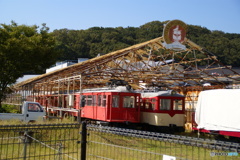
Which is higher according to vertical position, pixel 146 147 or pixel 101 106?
pixel 101 106

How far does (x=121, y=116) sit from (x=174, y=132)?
3295 mm

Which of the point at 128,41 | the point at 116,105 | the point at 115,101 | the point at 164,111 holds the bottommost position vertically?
the point at 164,111

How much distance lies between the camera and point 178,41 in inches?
656

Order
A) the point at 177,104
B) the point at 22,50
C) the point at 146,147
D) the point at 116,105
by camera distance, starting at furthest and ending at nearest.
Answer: the point at 22,50
the point at 177,104
the point at 116,105
the point at 146,147

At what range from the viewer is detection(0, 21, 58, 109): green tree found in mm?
21844

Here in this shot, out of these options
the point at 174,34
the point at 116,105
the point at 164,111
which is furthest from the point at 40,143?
the point at 164,111

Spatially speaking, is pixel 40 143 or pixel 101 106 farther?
pixel 101 106

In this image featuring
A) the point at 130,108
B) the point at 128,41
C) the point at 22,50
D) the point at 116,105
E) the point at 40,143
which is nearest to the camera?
the point at 40,143

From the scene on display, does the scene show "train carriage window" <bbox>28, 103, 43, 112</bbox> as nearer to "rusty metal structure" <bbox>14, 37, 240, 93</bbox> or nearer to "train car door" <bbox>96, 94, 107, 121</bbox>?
"rusty metal structure" <bbox>14, 37, 240, 93</bbox>

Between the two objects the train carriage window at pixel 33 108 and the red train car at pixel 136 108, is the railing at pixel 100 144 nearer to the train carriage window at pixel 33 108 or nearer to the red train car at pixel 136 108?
the red train car at pixel 136 108

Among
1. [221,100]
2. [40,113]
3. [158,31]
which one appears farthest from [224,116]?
[158,31]

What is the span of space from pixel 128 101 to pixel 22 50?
9282 mm

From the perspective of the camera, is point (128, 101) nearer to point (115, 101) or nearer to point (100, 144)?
point (115, 101)

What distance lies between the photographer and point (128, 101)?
1772 cm
